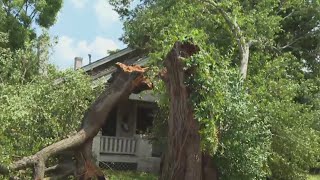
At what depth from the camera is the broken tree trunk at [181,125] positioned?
10797mm

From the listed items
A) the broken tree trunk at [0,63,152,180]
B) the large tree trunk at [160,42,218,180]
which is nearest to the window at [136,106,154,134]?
the broken tree trunk at [0,63,152,180]

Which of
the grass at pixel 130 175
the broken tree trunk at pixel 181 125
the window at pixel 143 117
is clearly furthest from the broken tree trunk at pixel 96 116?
the window at pixel 143 117

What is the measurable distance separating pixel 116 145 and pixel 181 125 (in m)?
9.59

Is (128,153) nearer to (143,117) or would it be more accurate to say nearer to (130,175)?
(130,175)

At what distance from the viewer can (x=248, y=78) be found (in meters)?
15.0

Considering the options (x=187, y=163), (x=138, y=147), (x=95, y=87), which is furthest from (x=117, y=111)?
(x=187, y=163)

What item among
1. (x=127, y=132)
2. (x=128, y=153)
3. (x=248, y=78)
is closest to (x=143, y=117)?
(x=127, y=132)

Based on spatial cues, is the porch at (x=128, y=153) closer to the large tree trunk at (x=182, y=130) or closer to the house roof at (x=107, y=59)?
the house roof at (x=107, y=59)

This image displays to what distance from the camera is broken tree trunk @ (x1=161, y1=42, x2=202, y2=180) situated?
1080 cm

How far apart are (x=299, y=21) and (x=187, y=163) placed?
1318cm

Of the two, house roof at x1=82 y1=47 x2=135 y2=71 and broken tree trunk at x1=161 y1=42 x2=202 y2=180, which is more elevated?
house roof at x1=82 y1=47 x2=135 y2=71

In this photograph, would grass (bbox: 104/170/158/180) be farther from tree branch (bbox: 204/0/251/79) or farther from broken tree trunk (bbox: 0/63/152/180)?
tree branch (bbox: 204/0/251/79)

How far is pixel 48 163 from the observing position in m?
13.3

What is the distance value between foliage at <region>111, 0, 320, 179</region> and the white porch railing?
12.9 ft
